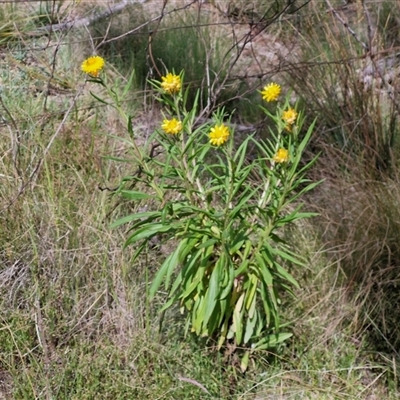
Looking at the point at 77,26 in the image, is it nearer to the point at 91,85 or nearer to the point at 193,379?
the point at 91,85

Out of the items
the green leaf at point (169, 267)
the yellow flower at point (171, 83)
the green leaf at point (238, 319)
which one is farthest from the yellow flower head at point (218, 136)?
the green leaf at point (238, 319)

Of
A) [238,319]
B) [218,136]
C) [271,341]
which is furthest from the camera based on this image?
[271,341]

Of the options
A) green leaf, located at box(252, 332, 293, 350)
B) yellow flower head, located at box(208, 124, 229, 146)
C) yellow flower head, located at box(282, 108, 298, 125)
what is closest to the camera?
yellow flower head, located at box(208, 124, 229, 146)

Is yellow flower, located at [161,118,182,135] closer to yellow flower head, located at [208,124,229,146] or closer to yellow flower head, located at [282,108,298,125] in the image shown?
yellow flower head, located at [208,124,229,146]

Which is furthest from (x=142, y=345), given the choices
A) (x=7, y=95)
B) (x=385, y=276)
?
(x=7, y=95)

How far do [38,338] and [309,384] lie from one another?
101cm

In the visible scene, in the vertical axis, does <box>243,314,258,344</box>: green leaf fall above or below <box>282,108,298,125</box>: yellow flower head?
below

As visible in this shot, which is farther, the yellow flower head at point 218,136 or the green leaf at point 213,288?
the green leaf at point 213,288

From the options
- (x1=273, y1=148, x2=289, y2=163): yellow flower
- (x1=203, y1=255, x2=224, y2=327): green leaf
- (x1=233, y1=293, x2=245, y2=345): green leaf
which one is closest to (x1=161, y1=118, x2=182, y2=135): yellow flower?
(x1=273, y1=148, x2=289, y2=163): yellow flower

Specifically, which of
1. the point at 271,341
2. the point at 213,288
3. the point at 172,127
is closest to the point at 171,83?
the point at 172,127

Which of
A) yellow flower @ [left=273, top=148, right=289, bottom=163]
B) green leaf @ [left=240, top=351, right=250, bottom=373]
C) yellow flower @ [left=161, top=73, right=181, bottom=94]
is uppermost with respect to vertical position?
yellow flower @ [left=161, top=73, right=181, bottom=94]

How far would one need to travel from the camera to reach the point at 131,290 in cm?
287

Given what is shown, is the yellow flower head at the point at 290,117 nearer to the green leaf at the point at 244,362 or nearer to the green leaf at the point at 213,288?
the green leaf at the point at 213,288

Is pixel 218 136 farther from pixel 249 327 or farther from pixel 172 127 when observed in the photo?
pixel 249 327
